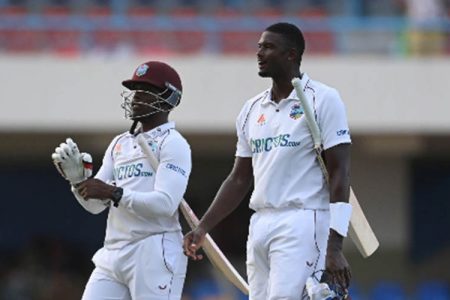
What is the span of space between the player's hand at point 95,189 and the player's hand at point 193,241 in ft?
1.39

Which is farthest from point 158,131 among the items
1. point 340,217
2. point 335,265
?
point 335,265

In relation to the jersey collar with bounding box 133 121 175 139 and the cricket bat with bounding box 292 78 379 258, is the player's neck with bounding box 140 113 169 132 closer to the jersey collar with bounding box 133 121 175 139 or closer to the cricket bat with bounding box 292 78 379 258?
the jersey collar with bounding box 133 121 175 139

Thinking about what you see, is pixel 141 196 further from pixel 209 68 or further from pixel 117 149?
pixel 209 68

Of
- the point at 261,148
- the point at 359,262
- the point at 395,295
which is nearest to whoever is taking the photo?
the point at 261,148

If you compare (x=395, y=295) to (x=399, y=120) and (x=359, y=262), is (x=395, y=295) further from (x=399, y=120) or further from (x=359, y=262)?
(x=399, y=120)

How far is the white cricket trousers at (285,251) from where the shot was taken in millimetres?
5770

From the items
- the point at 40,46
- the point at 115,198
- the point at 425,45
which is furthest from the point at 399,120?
the point at 115,198

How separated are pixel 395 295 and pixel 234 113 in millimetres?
3188

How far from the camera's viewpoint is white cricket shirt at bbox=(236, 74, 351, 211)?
5.87m

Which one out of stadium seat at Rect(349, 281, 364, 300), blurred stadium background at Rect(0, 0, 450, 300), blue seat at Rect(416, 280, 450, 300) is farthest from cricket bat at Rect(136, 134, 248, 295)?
blue seat at Rect(416, 280, 450, 300)

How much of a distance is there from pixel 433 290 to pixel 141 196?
1078 centimetres

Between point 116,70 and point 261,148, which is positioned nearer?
point 261,148

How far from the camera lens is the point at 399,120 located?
49.9 ft

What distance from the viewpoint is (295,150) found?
592 centimetres
